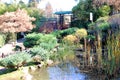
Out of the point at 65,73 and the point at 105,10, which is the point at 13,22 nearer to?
the point at 105,10

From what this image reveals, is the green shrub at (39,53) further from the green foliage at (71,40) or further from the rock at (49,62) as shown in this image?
the green foliage at (71,40)

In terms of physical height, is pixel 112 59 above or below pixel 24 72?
above

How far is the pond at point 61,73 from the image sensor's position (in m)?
7.58

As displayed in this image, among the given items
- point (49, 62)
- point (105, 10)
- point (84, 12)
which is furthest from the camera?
point (84, 12)

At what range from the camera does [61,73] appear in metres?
8.34

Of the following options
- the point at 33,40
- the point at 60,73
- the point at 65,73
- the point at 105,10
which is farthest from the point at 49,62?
the point at 105,10

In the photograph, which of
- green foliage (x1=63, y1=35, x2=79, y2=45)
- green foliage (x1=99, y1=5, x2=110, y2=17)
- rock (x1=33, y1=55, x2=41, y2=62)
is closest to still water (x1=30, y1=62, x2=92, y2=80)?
rock (x1=33, y1=55, x2=41, y2=62)

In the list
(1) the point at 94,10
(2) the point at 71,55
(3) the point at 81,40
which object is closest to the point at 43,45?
(2) the point at 71,55

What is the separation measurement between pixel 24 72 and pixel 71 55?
3.04m

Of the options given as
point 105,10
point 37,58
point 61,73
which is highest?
point 105,10

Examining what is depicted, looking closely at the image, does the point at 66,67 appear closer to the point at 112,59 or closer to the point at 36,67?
the point at 36,67

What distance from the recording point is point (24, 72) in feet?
28.2

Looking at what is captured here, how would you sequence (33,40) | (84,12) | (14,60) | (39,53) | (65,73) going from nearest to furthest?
(65,73)
(14,60)
(39,53)
(33,40)
(84,12)

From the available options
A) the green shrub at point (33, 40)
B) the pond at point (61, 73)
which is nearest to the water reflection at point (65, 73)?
the pond at point (61, 73)
